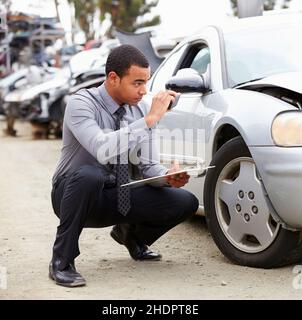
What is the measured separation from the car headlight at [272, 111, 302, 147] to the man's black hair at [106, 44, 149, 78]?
2.56 feet

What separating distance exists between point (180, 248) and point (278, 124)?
1.48m

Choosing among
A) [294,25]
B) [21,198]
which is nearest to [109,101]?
A: [294,25]

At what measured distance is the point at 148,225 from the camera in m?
5.06

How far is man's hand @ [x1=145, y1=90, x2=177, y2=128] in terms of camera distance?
444cm

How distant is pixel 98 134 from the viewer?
453 cm

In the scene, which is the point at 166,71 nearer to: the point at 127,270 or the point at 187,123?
the point at 187,123

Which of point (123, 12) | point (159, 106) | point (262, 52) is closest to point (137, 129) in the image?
point (159, 106)

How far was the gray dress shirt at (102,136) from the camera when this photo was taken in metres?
4.52

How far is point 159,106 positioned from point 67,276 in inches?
40.9

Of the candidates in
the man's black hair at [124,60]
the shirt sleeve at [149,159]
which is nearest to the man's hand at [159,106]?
the man's black hair at [124,60]

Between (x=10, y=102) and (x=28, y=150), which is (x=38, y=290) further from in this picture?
(x=10, y=102)

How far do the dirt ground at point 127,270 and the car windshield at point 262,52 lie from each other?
1.19 metres

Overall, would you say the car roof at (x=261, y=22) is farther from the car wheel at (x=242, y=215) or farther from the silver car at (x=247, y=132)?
the car wheel at (x=242, y=215)

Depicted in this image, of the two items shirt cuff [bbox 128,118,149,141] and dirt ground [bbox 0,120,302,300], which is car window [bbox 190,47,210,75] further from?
shirt cuff [bbox 128,118,149,141]
